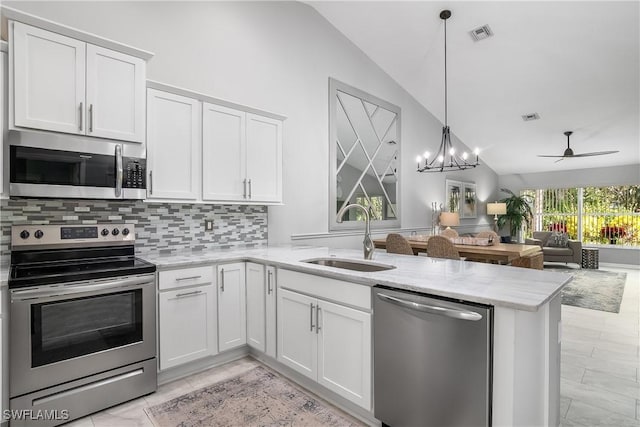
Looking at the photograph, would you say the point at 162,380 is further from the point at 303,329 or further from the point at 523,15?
the point at 523,15

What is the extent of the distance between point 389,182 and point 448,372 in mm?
4190

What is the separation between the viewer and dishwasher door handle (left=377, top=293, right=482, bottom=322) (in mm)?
1396

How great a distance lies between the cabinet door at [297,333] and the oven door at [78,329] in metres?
0.88

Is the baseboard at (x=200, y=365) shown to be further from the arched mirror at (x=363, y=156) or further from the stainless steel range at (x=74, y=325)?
the arched mirror at (x=363, y=156)

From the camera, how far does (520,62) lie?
4801 millimetres

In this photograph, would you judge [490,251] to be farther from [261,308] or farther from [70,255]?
[70,255]

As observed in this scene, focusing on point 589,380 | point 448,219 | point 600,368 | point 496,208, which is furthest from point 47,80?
point 496,208

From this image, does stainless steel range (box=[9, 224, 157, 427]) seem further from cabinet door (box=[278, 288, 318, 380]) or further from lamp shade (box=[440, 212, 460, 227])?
lamp shade (box=[440, 212, 460, 227])

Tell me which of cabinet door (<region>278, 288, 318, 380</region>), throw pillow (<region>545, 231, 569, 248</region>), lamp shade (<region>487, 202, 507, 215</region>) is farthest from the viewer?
lamp shade (<region>487, 202, 507, 215</region>)

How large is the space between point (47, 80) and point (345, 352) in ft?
8.06

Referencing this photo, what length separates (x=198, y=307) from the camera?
2.48m

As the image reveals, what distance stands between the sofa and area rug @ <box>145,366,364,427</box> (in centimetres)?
708

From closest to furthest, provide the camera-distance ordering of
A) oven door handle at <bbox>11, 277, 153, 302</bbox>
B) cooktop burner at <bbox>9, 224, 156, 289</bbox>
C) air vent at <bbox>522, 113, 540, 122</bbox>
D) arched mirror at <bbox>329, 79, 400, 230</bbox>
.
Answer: oven door handle at <bbox>11, 277, 153, 302</bbox> → cooktop burner at <bbox>9, 224, 156, 289</bbox> → arched mirror at <bbox>329, 79, 400, 230</bbox> → air vent at <bbox>522, 113, 540, 122</bbox>

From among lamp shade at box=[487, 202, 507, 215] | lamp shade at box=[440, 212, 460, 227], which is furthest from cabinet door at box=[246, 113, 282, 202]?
lamp shade at box=[487, 202, 507, 215]
